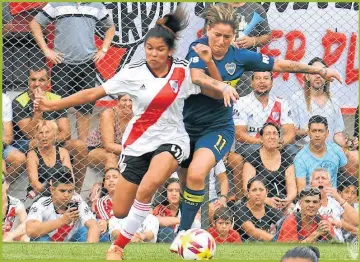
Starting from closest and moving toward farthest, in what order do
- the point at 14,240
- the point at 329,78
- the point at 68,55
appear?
1. the point at 329,78
2. the point at 14,240
3. the point at 68,55

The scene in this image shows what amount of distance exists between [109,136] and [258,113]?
1492 mm

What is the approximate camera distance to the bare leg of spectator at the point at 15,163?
433 inches

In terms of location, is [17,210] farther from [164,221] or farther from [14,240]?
[164,221]

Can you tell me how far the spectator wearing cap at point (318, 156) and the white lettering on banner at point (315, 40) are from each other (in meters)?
0.47

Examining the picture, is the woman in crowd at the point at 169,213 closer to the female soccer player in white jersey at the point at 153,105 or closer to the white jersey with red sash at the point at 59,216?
the white jersey with red sash at the point at 59,216

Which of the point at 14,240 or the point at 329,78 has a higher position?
the point at 329,78

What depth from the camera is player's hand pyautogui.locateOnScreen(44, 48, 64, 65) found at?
11.2 metres

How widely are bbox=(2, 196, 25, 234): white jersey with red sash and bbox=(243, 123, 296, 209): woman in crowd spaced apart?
7.15 ft

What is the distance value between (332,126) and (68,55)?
8.90ft

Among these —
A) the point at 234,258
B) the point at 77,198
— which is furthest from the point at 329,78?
the point at 77,198

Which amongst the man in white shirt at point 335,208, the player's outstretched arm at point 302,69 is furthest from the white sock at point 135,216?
the man in white shirt at point 335,208

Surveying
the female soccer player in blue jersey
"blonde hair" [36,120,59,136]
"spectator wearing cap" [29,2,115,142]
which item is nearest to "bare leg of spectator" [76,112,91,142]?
"spectator wearing cap" [29,2,115,142]

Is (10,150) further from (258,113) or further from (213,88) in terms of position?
(213,88)

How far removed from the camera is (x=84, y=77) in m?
11.3
